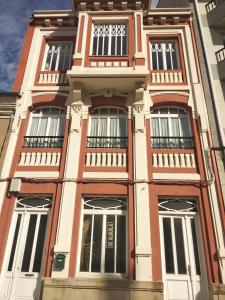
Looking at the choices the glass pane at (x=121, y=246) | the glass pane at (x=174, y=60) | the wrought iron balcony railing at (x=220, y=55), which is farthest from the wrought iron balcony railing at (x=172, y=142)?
the wrought iron balcony railing at (x=220, y=55)

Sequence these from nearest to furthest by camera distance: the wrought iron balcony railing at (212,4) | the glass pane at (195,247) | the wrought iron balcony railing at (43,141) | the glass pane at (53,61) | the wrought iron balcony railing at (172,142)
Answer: the glass pane at (195,247), the wrought iron balcony railing at (172,142), the wrought iron balcony railing at (43,141), the glass pane at (53,61), the wrought iron balcony railing at (212,4)

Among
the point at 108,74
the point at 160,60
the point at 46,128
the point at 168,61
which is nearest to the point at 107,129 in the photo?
the point at 108,74

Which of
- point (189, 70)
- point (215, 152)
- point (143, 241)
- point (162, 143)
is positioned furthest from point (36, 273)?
point (189, 70)

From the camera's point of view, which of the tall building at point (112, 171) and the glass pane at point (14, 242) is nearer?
the tall building at point (112, 171)

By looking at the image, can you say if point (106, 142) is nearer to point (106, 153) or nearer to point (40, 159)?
point (106, 153)

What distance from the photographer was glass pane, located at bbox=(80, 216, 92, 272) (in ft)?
24.1

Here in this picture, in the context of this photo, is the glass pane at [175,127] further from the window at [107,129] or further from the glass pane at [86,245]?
the glass pane at [86,245]

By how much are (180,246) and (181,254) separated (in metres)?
0.22

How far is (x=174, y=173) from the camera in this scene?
8258 millimetres

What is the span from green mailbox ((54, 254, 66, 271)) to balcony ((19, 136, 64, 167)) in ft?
9.28

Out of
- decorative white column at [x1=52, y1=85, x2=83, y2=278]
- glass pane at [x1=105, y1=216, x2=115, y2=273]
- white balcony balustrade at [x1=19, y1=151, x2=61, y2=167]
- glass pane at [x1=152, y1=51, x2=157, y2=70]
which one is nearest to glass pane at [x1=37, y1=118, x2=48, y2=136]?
white balcony balustrade at [x1=19, y1=151, x2=61, y2=167]

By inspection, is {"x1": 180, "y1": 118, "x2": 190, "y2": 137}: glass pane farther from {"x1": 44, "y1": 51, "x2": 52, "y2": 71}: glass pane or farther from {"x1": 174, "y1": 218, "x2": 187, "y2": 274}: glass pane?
{"x1": 44, "y1": 51, "x2": 52, "y2": 71}: glass pane

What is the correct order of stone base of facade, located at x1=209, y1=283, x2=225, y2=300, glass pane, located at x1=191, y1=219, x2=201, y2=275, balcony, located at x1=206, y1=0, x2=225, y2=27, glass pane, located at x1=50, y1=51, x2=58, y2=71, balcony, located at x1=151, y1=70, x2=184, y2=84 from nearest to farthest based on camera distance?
stone base of facade, located at x1=209, y1=283, x2=225, y2=300
glass pane, located at x1=191, y1=219, x2=201, y2=275
balcony, located at x1=151, y1=70, x2=184, y2=84
glass pane, located at x1=50, y1=51, x2=58, y2=71
balcony, located at x1=206, y1=0, x2=225, y2=27

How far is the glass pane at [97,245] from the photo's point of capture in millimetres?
7356
